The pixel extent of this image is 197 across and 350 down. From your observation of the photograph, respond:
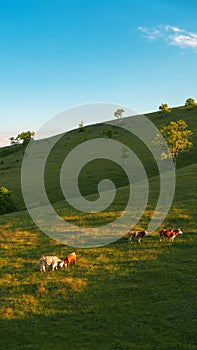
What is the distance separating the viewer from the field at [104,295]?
1712 cm

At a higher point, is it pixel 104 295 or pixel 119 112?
pixel 119 112

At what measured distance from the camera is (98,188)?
225 ft

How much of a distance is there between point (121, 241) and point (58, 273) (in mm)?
7846

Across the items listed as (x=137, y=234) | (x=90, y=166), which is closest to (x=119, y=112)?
(x=90, y=166)

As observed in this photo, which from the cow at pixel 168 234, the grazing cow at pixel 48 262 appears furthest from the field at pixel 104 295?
the cow at pixel 168 234

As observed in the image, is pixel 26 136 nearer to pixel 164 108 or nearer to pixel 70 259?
pixel 164 108

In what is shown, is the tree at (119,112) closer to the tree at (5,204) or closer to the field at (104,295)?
the tree at (5,204)

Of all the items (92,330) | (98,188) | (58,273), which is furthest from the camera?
(98,188)

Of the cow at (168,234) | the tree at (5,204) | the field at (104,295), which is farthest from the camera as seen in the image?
the tree at (5,204)

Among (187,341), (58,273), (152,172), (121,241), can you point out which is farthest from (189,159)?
(187,341)

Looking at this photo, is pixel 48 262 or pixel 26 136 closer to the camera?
pixel 48 262

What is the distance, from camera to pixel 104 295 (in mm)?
21203

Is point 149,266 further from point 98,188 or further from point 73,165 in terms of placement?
point 73,165

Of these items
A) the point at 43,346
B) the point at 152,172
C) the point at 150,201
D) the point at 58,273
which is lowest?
the point at 43,346
